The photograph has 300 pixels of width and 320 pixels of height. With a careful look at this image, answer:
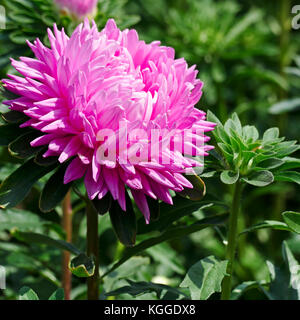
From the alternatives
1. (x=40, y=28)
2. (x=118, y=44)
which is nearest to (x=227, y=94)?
(x=40, y=28)

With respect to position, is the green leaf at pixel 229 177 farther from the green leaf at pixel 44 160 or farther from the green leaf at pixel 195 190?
the green leaf at pixel 44 160

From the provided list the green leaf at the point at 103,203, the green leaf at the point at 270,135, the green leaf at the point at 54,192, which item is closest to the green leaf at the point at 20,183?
the green leaf at the point at 54,192

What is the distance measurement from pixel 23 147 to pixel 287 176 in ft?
1.94

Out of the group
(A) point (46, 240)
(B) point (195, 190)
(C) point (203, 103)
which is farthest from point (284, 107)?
(A) point (46, 240)

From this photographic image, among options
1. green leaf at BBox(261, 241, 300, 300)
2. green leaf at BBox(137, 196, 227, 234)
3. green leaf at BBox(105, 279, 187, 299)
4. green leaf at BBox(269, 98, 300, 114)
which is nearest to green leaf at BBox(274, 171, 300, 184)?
green leaf at BBox(137, 196, 227, 234)

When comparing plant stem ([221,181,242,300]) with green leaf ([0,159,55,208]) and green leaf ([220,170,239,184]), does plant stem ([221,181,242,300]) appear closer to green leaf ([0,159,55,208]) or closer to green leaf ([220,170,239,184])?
green leaf ([220,170,239,184])

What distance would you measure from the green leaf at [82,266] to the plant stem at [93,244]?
46 millimetres

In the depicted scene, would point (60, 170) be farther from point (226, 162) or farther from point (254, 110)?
point (254, 110)

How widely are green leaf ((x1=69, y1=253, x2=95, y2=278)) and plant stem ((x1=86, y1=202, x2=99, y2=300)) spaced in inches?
1.8

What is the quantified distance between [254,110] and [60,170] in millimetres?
1867

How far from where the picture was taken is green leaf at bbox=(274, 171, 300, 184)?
131 centimetres

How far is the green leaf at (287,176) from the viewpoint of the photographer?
1314 millimetres

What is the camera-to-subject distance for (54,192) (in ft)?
4.17
